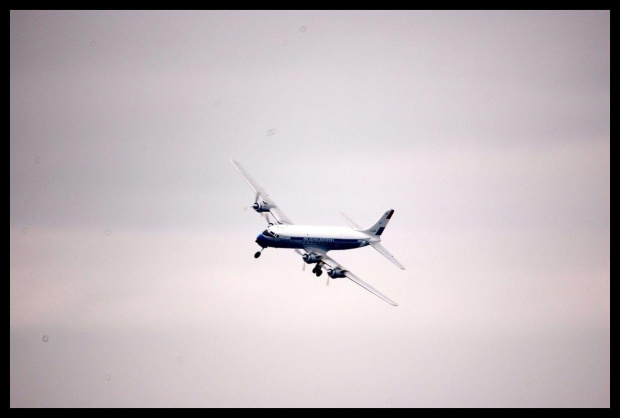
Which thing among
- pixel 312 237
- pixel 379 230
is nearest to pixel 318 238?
pixel 312 237

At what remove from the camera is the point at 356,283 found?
135 meters

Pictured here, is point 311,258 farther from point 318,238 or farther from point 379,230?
point 379,230

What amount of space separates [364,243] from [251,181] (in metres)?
25.0

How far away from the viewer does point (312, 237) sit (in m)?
141

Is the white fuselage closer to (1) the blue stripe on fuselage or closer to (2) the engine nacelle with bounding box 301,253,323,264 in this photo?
(1) the blue stripe on fuselage

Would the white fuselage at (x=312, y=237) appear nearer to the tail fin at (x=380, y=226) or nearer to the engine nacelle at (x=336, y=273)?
the tail fin at (x=380, y=226)

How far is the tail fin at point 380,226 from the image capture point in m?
153

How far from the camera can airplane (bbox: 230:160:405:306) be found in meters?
138

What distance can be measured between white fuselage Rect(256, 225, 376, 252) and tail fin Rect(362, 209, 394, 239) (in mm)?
3095
